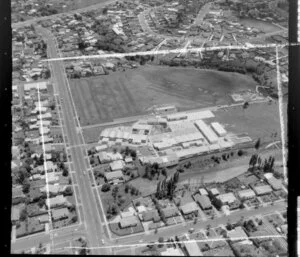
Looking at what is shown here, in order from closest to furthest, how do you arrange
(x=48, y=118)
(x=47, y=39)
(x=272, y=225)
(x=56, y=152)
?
(x=272, y=225)
(x=56, y=152)
(x=48, y=118)
(x=47, y=39)

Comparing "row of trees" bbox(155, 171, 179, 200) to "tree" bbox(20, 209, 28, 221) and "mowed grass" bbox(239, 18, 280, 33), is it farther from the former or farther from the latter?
"mowed grass" bbox(239, 18, 280, 33)

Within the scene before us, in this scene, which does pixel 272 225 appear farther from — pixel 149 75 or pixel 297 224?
pixel 149 75

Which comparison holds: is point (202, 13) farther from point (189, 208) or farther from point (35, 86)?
point (189, 208)

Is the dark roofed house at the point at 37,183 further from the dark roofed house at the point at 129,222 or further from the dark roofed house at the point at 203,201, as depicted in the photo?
the dark roofed house at the point at 203,201

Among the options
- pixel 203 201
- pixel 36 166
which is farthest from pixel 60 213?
pixel 203 201

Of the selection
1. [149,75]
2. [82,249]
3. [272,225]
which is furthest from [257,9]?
[82,249]
